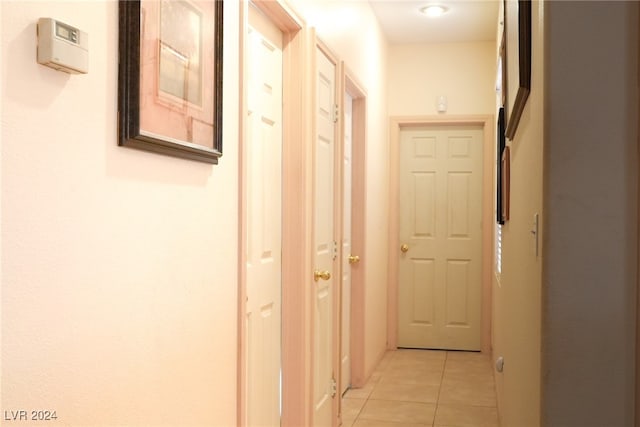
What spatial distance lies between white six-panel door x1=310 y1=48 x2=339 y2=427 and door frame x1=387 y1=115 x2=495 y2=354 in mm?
2117

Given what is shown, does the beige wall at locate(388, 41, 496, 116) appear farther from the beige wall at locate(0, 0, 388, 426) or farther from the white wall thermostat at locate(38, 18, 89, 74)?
the white wall thermostat at locate(38, 18, 89, 74)

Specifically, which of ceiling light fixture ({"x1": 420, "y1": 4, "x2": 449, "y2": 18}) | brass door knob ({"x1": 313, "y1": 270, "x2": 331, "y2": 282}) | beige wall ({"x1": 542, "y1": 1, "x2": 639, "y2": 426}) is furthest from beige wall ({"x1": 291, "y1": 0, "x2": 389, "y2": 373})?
beige wall ({"x1": 542, "y1": 1, "x2": 639, "y2": 426})

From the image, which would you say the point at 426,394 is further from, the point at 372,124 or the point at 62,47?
the point at 62,47

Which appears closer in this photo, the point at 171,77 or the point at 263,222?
the point at 171,77

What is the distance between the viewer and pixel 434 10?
180 inches

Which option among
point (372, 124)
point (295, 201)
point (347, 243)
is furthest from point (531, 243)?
point (372, 124)

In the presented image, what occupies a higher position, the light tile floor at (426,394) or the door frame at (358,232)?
the door frame at (358,232)

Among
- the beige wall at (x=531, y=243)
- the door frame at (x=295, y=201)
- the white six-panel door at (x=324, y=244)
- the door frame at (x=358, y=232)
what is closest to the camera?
the beige wall at (x=531, y=243)

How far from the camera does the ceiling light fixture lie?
178 inches

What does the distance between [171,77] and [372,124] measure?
3197 millimetres

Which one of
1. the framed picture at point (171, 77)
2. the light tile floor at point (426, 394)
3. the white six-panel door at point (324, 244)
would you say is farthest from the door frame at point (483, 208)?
the framed picture at point (171, 77)

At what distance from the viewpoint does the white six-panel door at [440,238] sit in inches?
215

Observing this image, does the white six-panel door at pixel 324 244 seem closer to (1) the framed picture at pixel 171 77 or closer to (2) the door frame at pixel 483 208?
(1) the framed picture at pixel 171 77

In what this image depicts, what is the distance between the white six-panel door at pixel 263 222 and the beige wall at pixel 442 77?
292 cm
